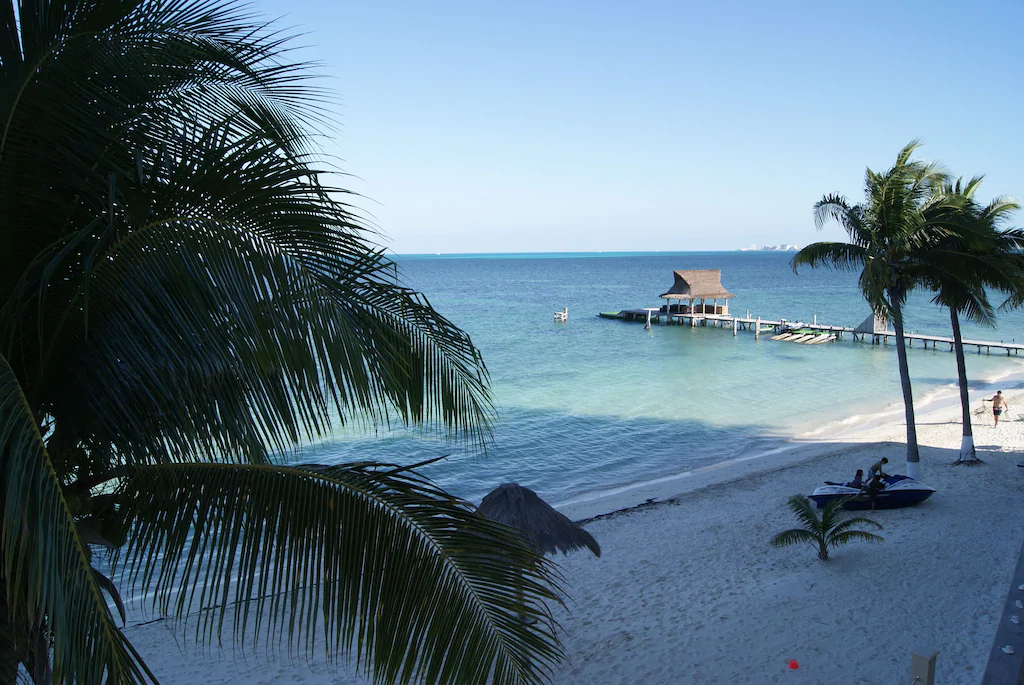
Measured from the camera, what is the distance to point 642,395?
31.6m

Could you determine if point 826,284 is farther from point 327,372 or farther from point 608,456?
point 327,372

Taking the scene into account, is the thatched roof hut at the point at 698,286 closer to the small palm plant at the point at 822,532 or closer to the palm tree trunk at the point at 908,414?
the palm tree trunk at the point at 908,414

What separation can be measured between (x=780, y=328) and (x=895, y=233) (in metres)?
38.8

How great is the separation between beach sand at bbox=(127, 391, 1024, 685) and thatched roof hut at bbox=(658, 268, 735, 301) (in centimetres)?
4092

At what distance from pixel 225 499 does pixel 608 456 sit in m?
19.6

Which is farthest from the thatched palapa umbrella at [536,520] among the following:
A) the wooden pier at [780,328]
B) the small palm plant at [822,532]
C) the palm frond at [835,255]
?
the wooden pier at [780,328]

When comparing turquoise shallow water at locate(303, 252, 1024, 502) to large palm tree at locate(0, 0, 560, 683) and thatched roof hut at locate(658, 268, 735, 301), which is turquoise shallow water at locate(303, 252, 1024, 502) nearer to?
large palm tree at locate(0, 0, 560, 683)

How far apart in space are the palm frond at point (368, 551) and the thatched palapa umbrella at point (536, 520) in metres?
6.38

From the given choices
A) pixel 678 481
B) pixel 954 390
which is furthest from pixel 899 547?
pixel 954 390

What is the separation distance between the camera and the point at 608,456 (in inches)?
864

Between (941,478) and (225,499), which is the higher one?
(225,499)

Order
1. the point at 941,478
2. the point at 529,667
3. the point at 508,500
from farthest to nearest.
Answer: the point at 941,478 < the point at 508,500 < the point at 529,667

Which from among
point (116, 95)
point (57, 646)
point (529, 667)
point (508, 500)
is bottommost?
point (508, 500)

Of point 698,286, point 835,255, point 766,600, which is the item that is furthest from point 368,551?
point 698,286
